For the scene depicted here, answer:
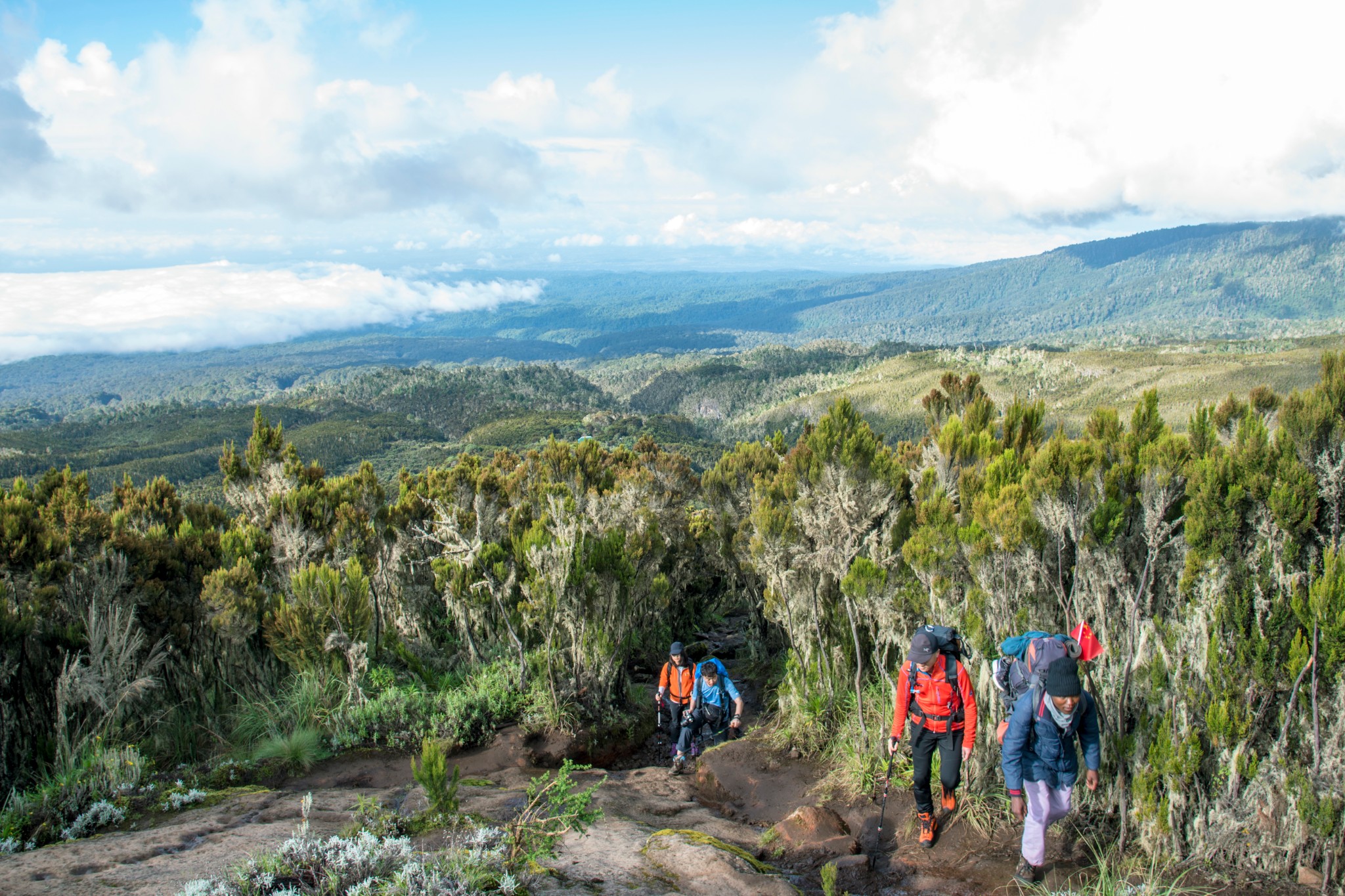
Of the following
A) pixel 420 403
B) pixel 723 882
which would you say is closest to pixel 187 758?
pixel 723 882

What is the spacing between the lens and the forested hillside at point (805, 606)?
13.5ft

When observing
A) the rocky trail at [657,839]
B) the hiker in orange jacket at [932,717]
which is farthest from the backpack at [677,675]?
the hiker in orange jacket at [932,717]

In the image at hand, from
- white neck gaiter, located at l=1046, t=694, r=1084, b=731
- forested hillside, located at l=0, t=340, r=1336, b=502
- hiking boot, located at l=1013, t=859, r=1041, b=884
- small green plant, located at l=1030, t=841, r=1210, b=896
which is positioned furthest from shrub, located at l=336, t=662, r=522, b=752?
forested hillside, located at l=0, t=340, r=1336, b=502

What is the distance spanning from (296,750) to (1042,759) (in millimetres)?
6460

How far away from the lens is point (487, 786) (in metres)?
6.08

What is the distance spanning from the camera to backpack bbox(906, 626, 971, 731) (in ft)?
15.9

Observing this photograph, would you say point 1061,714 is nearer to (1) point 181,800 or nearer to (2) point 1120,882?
(2) point 1120,882

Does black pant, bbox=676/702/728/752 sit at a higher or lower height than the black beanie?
lower

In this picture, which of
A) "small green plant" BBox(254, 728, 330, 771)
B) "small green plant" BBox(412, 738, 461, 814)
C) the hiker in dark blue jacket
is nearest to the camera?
"small green plant" BBox(412, 738, 461, 814)

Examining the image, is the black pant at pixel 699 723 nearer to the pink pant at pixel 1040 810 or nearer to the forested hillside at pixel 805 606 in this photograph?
the forested hillside at pixel 805 606

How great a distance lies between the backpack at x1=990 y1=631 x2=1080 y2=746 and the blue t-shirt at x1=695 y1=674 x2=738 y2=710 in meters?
3.29

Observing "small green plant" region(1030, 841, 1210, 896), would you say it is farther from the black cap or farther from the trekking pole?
the black cap

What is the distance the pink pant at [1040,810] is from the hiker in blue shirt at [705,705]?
3.25 metres

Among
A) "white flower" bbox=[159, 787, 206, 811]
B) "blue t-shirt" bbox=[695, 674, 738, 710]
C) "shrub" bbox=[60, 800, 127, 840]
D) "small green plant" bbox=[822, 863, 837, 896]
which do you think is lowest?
"blue t-shirt" bbox=[695, 674, 738, 710]
